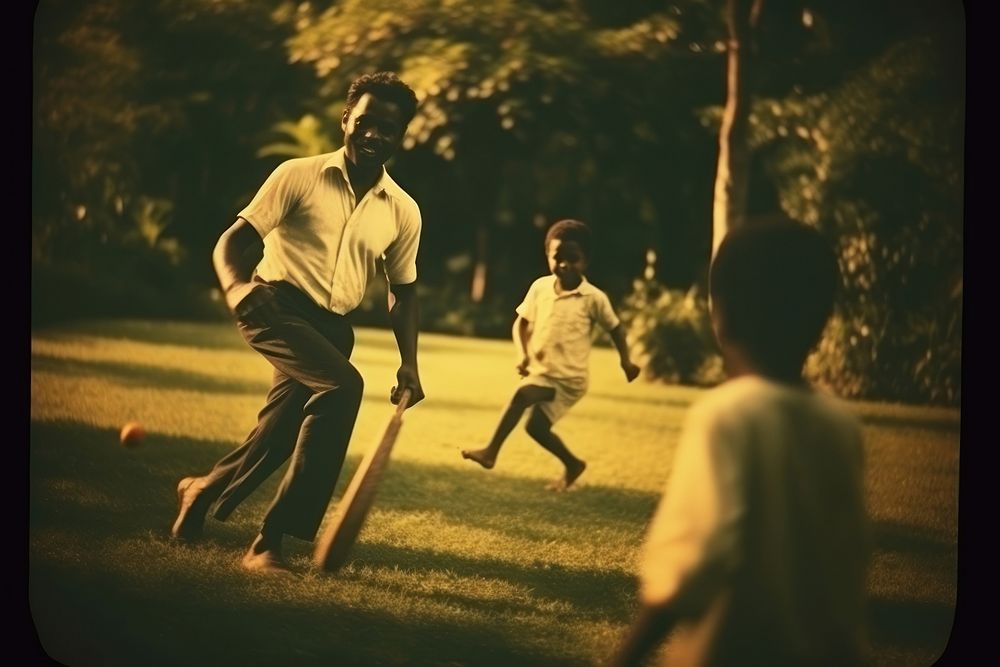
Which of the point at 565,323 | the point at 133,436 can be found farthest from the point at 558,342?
the point at 133,436

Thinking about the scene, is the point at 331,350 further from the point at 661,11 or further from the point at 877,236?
the point at 877,236

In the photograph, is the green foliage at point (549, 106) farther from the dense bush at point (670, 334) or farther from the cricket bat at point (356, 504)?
the cricket bat at point (356, 504)

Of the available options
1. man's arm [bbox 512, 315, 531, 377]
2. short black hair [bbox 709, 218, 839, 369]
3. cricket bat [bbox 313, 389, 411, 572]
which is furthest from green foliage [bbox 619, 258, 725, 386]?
short black hair [bbox 709, 218, 839, 369]

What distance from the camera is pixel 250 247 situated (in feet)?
15.5

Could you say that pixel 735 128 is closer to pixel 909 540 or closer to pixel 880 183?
pixel 880 183

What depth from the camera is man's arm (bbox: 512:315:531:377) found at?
476 centimetres

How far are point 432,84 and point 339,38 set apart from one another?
0.49m

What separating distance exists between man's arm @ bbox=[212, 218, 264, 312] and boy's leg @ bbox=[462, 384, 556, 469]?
3.98 feet

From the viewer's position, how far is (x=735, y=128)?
4.75m

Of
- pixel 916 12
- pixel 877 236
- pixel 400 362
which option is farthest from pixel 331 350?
pixel 916 12

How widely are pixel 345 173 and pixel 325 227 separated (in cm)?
25

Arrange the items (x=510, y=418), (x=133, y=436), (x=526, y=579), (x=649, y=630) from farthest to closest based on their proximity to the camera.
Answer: (x=133, y=436) < (x=510, y=418) < (x=526, y=579) < (x=649, y=630)

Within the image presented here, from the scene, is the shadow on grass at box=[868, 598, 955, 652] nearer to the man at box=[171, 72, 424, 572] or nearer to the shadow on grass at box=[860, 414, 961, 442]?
the shadow on grass at box=[860, 414, 961, 442]

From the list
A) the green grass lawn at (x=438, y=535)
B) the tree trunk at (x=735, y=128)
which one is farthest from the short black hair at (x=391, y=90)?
the tree trunk at (x=735, y=128)
